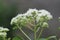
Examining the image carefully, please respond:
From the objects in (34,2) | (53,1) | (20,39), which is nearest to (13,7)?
(34,2)

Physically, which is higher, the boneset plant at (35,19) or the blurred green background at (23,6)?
the blurred green background at (23,6)

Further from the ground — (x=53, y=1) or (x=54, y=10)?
(x=53, y=1)

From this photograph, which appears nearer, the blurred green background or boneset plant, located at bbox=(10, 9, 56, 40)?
boneset plant, located at bbox=(10, 9, 56, 40)

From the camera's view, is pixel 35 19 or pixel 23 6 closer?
pixel 35 19

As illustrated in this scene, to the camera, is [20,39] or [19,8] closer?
[20,39]

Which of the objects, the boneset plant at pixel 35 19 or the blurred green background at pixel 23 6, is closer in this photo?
the boneset plant at pixel 35 19

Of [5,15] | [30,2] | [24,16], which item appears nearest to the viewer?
[24,16]

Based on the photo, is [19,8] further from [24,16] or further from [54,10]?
[24,16]

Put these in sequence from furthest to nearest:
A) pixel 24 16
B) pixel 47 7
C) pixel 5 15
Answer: pixel 47 7 → pixel 5 15 → pixel 24 16

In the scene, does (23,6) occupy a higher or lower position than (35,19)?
higher

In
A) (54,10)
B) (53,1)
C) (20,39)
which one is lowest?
(20,39)

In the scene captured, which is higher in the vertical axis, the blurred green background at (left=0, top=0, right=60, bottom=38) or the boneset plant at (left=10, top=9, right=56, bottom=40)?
the blurred green background at (left=0, top=0, right=60, bottom=38)
